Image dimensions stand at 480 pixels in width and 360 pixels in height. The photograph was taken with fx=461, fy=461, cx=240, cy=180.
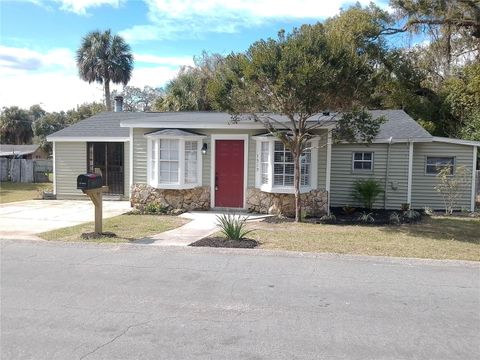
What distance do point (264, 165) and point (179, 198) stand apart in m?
3.02

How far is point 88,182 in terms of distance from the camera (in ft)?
31.5

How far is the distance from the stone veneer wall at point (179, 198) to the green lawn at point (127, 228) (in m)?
1.22

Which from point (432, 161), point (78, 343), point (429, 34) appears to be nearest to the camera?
point (78, 343)

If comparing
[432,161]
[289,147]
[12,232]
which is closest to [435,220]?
[432,161]

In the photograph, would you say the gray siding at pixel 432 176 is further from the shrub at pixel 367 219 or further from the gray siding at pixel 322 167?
the gray siding at pixel 322 167

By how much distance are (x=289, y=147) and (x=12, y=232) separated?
749 centimetres

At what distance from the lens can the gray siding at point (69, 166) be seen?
1925cm

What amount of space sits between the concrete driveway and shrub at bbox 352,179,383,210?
816 centimetres

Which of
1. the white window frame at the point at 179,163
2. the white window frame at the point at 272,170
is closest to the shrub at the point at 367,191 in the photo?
the white window frame at the point at 272,170

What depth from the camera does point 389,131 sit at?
57.3ft

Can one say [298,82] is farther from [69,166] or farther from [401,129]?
[69,166]

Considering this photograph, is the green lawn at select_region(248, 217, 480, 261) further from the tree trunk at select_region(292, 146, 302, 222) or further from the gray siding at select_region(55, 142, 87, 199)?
the gray siding at select_region(55, 142, 87, 199)

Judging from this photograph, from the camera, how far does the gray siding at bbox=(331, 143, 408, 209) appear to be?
55.6 feet

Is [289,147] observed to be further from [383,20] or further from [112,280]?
[383,20]
